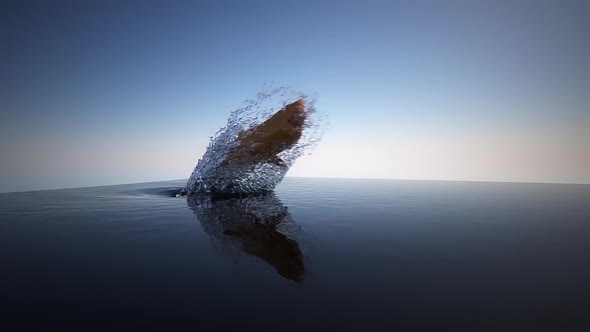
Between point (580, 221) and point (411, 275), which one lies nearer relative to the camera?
point (411, 275)

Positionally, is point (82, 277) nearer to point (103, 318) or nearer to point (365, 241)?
point (103, 318)

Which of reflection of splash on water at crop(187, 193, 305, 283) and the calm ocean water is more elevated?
reflection of splash on water at crop(187, 193, 305, 283)

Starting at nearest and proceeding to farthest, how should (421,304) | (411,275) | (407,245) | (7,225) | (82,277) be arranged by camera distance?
1. (421,304)
2. (82,277)
3. (411,275)
4. (407,245)
5. (7,225)

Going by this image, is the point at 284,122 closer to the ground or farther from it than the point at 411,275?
farther from it

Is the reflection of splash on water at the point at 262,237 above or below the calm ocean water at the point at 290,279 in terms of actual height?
above

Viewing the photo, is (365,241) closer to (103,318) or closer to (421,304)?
(421,304)

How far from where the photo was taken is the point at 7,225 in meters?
7.81

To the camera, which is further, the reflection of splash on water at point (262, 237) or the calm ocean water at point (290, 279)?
the reflection of splash on water at point (262, 237)

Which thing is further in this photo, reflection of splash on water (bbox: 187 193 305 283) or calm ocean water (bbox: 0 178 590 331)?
reflection of splash on water (bbox: 187 193 305 283)

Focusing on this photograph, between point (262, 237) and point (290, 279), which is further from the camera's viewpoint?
point (262, 237)

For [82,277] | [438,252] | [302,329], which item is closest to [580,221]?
[438,252]

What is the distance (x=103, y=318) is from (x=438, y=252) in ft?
19.0

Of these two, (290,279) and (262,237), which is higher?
(262,237)

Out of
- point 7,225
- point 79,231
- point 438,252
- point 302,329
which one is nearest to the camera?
point 302,329
